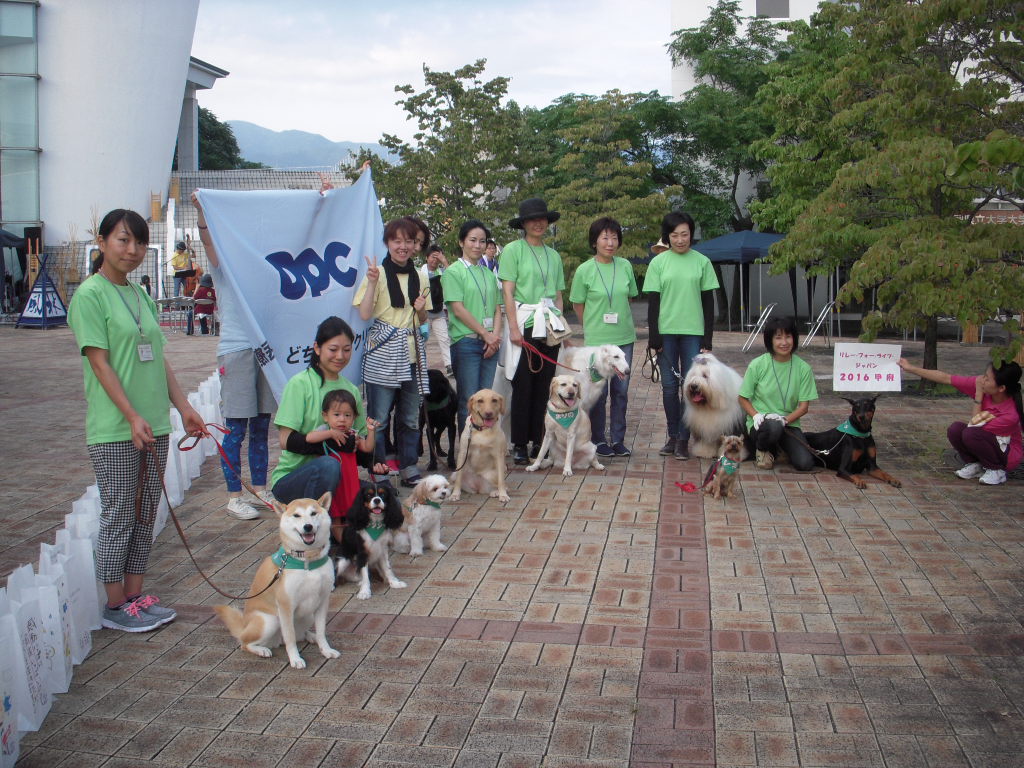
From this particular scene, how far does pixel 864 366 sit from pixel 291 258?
15.7ft

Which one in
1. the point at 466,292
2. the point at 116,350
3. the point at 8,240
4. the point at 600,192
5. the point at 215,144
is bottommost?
the point at 116,350

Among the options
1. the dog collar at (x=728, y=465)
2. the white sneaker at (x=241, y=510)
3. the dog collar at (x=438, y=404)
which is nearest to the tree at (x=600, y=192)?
the dog collar at (x=438, y=404)

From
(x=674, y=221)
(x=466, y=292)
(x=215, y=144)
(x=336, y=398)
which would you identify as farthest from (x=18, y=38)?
(x=336, y=398)

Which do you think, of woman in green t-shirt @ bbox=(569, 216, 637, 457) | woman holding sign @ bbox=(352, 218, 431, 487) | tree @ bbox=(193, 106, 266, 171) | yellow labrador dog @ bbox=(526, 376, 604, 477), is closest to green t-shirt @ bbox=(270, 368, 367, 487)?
woman holding sign @ bbox=(352, 218, 431, 487)

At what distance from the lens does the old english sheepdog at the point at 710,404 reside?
7762 mm

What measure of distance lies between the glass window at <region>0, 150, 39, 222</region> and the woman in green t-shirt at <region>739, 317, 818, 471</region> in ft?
109

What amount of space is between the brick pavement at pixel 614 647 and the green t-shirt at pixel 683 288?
1672 millimetres

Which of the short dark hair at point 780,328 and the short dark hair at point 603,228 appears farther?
the short dark hair at point 603,228

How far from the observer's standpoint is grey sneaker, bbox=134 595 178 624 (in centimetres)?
452

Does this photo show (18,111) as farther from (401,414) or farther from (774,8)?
(401,414)

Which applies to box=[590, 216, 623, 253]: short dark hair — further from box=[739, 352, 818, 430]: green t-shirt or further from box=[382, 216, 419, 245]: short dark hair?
box=[382, 216, 419, 245]: short dark hair

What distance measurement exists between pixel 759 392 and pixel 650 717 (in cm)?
464

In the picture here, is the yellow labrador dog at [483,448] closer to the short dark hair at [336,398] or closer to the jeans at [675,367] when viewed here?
the short dark hair at [336,398]

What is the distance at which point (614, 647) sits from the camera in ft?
14.0
